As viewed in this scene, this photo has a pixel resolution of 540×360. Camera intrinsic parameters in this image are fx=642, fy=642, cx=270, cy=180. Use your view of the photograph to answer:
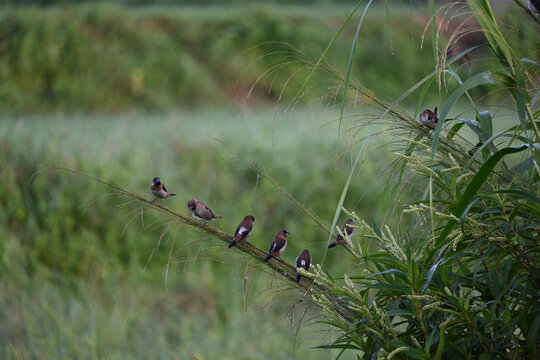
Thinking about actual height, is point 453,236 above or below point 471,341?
above

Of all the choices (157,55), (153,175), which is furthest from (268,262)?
(157,55)

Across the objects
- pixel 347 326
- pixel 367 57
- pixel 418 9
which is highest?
pixel 418 9

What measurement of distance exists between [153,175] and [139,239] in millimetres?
464

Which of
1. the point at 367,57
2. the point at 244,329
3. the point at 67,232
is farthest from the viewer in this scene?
the point at 367,57

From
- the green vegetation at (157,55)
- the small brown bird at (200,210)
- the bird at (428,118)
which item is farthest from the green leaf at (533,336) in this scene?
the green vegetation at (157,55)

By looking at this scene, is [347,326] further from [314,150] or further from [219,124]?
[219,124]

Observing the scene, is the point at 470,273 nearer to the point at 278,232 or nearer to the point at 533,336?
the point at 533,336

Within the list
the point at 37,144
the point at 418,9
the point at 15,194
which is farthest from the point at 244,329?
the point at 418,9

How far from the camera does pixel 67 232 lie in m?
3.67

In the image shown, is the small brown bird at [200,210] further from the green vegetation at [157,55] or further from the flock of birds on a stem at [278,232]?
the green vegetation at [157,55]

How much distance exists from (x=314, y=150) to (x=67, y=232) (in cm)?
173

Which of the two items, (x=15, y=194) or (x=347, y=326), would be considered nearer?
(x=347, y=326)

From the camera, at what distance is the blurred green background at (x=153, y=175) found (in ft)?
8.66

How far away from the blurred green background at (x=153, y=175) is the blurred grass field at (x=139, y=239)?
1 centimetres
